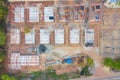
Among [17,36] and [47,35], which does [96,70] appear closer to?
[47,35]

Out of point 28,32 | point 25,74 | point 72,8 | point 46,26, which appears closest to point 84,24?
point 72,8

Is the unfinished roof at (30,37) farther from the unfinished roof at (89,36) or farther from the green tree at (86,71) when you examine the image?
the green tree at (86,71)

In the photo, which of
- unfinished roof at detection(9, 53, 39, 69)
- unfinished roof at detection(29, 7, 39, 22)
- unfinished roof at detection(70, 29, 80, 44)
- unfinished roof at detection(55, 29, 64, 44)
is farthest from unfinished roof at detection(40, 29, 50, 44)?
unfinished roof at detection(70, 29, 80, 44)

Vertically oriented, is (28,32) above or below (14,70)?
above

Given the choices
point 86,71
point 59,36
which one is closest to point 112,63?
point 86,71

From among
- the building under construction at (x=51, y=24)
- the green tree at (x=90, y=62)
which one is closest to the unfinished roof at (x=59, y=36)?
the building under construction at (x=51, y=24)

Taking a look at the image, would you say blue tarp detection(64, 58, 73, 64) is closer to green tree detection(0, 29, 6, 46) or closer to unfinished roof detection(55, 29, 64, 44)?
unfinished roof detection(55, 29, 64, 44)
